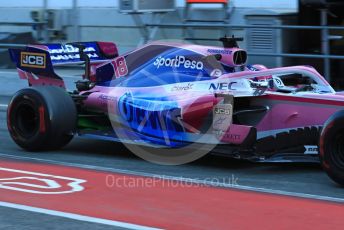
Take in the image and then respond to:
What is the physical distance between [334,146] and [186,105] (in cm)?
181

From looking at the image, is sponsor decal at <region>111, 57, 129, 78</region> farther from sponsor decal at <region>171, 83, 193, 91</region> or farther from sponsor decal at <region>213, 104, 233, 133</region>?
sponsor decal at <region>213, 104, 233, 133</region>

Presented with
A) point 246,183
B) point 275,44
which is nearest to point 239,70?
point 246,183

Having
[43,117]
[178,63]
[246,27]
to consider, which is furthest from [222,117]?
[246,27]

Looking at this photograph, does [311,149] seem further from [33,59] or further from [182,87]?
[33,59]

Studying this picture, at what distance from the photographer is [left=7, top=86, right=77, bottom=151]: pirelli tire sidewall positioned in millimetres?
8195

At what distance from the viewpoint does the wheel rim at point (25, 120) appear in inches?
335

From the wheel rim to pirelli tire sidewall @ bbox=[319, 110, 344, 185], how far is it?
3737mm

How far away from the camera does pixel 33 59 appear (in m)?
9.12

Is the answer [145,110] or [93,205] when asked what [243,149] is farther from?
[93,205]

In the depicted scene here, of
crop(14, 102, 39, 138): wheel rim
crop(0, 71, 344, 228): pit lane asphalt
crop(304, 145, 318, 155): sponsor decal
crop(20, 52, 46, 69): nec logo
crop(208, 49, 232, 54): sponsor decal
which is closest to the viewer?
crop(0, 71, 344, 228): pit lane asphalt

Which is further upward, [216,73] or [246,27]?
[246,27]

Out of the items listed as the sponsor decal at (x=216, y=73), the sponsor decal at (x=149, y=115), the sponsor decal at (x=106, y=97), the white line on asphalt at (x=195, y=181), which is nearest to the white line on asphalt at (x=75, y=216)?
the white line on asphalt at (x=195, y=181)

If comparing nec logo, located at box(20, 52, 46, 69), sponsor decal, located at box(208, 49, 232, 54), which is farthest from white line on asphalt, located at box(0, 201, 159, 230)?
nec logo, located at box(20, 52, 46, 69)

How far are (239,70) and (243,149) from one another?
123cm
